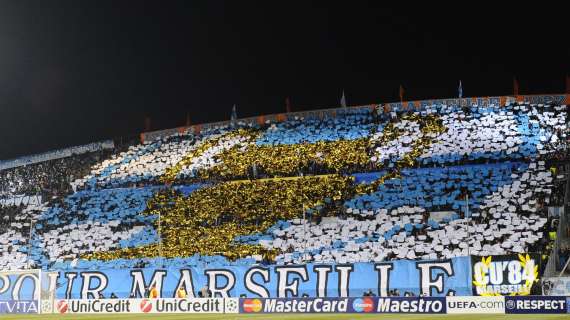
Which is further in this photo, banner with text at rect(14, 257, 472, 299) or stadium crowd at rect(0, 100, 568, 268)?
stadium crowd at rect(0, 100, 568, 268)

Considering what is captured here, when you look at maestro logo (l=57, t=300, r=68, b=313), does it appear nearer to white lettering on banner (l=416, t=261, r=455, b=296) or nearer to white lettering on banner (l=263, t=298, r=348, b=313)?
white lettering on banner (l=263, t=298, r=348, b=313)

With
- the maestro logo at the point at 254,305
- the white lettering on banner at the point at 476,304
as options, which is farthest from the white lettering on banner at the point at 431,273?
the maestro logo at the point at 254,305

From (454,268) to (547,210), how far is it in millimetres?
11427

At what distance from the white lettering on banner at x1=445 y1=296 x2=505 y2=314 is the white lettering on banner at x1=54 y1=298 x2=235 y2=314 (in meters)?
8.40

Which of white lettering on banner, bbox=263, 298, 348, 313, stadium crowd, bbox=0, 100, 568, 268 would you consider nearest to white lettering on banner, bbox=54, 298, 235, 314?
white lettering on banner, bbox=263, 298, 348, 313

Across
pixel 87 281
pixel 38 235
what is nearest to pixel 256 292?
pixel 87 281

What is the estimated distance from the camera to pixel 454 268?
31.2 m

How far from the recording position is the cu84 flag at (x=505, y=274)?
99.5 feet

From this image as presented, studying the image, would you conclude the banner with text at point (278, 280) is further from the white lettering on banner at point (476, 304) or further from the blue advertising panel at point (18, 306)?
the white lettering on banner at point (476, 304)

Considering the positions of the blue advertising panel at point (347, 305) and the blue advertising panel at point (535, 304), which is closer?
the blue advertising panel at point (535, 304)

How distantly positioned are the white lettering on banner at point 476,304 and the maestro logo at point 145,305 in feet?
40.1

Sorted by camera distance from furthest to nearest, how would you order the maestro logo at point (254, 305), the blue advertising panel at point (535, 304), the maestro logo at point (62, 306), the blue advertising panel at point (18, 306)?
the blue advertising panel at point (18, 306)
the maestro logo at point (62, 306)
the maestro logo at point (254, 305)
the blue advertising panel at point (535, 304)

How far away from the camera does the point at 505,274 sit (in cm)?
3061

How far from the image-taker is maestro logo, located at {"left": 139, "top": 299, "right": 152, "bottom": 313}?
33.1 m
